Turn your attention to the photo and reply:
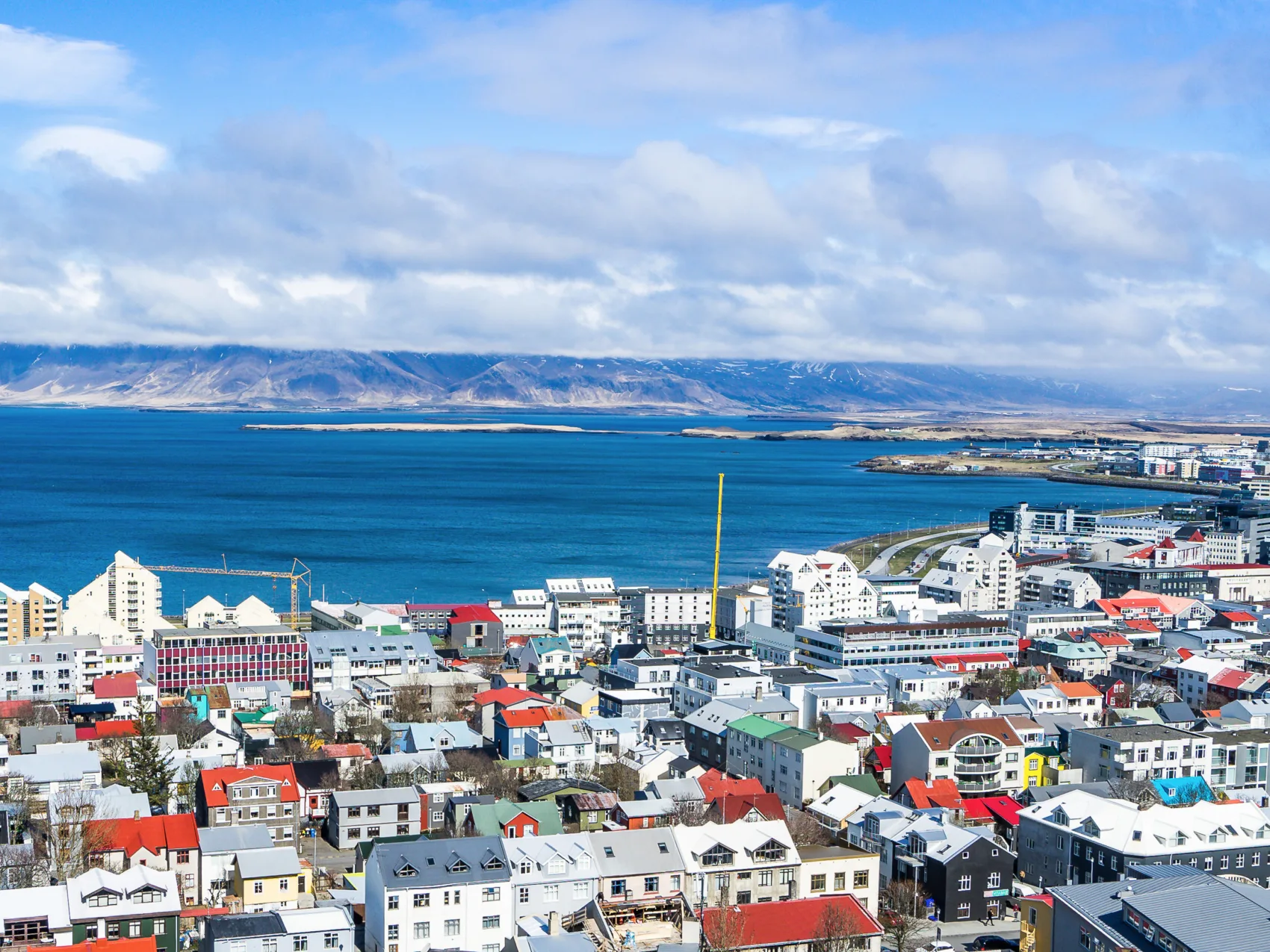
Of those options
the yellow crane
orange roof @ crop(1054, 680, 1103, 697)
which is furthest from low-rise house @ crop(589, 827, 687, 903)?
the yellow crane

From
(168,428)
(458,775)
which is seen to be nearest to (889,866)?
(458,775)

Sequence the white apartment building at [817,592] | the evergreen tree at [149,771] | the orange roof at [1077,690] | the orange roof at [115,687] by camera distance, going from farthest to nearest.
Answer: the white apartment building at [817,592] → the orange roof at [115,687] → the orange roof at [1077,690] → the evergreen tree at [149,771]

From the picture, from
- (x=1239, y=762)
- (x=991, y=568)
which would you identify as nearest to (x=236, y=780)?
(x=1239, y=762)

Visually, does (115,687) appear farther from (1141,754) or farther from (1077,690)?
(1141,754)

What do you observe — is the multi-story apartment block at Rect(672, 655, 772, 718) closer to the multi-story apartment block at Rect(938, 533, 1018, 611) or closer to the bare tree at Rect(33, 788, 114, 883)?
the bare tree at Rect(33, 788, 114, 883)

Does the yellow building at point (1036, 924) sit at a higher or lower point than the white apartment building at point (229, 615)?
lower

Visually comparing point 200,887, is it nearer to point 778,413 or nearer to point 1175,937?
point 1175,937

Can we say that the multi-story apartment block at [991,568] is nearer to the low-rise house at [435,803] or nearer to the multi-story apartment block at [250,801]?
the low-rise house at [435,803]

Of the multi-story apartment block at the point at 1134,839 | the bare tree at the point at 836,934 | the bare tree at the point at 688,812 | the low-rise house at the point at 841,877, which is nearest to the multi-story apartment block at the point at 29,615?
the bare tree at the point at 688,812
